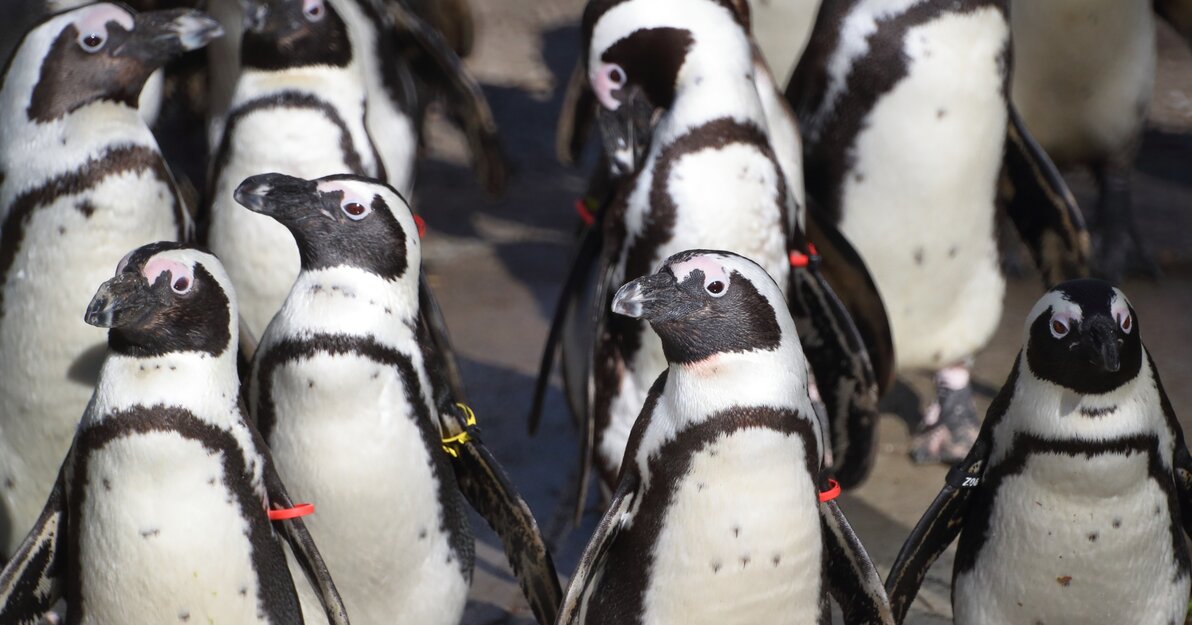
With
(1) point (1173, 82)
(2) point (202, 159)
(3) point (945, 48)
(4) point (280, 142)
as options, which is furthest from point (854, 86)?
(1) point (1173, 82)

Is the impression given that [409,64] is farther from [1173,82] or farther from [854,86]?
[1173,82]

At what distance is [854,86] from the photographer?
3480mm

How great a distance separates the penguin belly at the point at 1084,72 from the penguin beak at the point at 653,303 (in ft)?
7.10

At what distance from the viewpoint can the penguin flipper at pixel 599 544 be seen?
2463 millimetres

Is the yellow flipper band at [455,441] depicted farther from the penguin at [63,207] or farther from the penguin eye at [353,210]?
the penguin at [63,207]

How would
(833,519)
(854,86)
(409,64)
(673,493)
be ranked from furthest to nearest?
(409,64), (854,86), (833,519), (673,493)

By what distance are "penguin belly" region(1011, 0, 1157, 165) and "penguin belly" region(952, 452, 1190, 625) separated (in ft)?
6.08

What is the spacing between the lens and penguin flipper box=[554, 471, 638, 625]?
2.46 metres

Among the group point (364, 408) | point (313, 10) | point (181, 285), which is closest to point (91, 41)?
point (313, 10)

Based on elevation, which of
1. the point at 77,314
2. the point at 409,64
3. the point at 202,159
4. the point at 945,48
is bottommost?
the point at 202,159

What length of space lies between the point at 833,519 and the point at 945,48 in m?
1.26

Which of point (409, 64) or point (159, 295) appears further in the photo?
point (409, 64)

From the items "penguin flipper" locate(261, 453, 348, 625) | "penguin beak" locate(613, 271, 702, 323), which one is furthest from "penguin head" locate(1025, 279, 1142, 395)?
"penguin flipper" locate(261, 453, 348, 625)

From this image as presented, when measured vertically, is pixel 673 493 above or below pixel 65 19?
below
